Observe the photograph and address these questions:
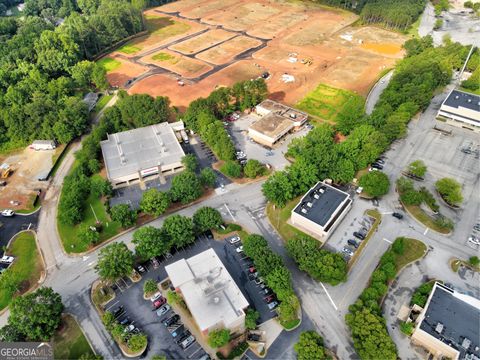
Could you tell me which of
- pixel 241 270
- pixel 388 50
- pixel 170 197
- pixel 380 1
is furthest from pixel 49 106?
pixel 380 1

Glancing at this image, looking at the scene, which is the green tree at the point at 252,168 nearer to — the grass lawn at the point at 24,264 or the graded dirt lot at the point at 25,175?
the grass lawn at the point at 24,264

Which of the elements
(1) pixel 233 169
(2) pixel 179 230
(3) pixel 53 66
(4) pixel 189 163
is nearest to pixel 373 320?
(2) pixel 179 230

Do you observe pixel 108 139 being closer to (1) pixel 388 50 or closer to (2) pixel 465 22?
(1) pixel 388 50

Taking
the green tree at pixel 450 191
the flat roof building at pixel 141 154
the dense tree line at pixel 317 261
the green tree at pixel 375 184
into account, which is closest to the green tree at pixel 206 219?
the dense tree line at pixel 317 261

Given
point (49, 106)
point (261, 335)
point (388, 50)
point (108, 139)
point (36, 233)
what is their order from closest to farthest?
point (261, 335) < point (36, 233) < point (108, 139) < point (49, 106) < point (388, 50)

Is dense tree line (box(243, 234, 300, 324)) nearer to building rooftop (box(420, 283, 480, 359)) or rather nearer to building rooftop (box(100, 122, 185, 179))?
building rooftop (box(420, 283, 480, 359))

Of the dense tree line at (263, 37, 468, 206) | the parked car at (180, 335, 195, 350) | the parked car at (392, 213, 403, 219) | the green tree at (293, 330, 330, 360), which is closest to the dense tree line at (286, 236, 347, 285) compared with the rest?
the green tree at (293, 330, 330, 360)

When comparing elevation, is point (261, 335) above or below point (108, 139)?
below

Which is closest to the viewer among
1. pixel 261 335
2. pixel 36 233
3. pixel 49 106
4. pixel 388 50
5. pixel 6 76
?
pixel 261 335
